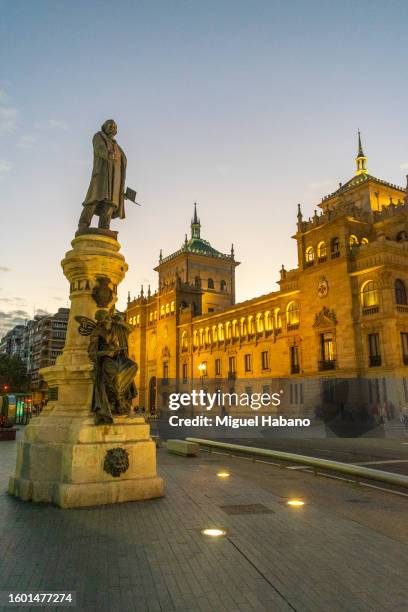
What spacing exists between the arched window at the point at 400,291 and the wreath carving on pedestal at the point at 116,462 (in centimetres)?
3318

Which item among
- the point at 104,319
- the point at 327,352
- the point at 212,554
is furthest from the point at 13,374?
the point at 212,554

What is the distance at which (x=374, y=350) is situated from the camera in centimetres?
3612

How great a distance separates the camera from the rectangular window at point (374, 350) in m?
35.6

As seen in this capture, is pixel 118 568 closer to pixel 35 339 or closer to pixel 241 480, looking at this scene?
pixel 241 480

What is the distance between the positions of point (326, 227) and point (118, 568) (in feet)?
132

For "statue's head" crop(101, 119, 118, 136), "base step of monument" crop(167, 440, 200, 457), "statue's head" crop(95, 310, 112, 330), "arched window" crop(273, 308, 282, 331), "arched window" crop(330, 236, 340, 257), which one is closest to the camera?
"statue's head" crop(95, 310, 112, 330)

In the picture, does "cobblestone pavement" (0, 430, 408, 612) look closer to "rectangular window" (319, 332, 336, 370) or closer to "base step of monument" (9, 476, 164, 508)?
"base step of monument" (9, 476, 164, 508)

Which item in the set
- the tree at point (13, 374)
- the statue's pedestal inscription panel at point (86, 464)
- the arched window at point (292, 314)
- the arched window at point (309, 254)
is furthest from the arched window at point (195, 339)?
the statue's pedestal inscription panel at point (86, 464)

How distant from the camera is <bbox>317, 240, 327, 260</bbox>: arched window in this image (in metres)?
41.9

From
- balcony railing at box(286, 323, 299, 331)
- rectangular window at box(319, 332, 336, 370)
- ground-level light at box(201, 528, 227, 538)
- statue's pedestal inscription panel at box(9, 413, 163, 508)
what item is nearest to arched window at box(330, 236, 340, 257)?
rectangular window at box(319, 332, 336, 370)

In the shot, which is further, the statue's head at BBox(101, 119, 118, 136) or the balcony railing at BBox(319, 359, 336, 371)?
the balcony railing at BBox(319, 359, 336, 371)

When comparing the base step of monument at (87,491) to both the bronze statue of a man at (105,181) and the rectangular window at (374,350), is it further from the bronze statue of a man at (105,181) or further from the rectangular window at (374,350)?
the rectangular window at (374,350)

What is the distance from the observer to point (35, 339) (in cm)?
12988

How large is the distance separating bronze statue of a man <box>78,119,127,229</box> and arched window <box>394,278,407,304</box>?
102 ft
